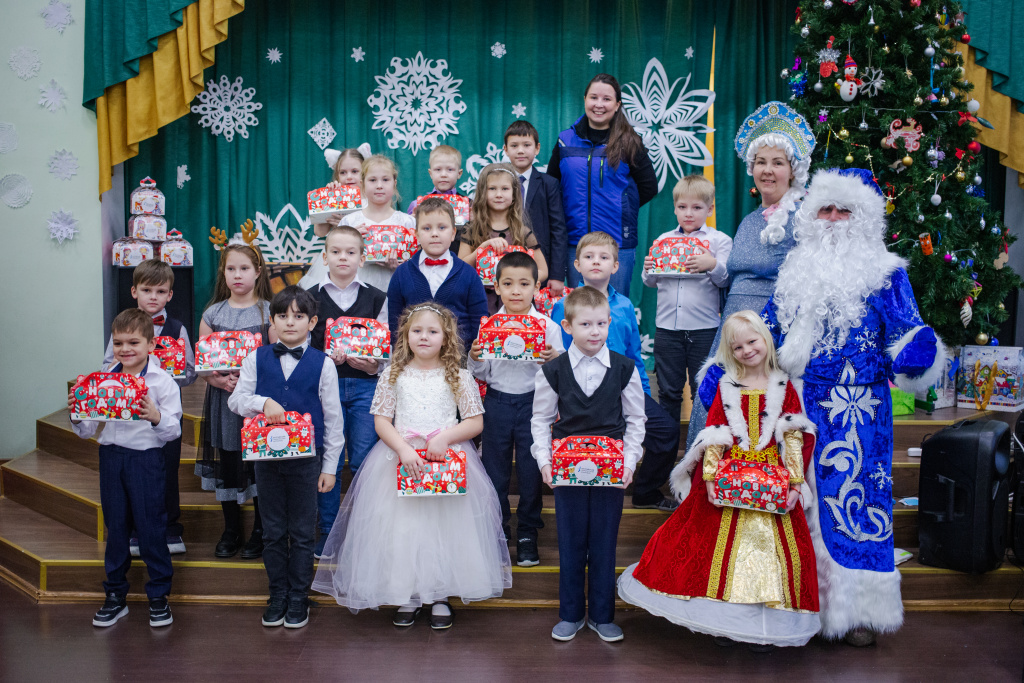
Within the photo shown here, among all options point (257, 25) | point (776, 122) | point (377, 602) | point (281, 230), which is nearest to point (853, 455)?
point (776, 122)

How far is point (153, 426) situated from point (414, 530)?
3.70 feet

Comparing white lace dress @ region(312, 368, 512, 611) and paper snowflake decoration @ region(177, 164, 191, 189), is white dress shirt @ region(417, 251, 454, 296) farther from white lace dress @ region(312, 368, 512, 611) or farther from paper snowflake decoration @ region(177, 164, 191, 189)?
paper snowflake decoration @ region(177, 164, 191, 189)

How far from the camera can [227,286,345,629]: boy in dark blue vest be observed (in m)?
3.07

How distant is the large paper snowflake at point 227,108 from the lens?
6219 millimetres

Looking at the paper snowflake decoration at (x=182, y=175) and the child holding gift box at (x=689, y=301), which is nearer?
the child holding gift box at (x=689, y=301)

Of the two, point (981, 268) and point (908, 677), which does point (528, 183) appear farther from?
point (981, 268)

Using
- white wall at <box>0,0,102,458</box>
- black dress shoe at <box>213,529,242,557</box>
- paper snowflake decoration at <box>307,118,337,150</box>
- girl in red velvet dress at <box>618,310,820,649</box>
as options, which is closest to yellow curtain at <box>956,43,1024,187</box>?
girl in red velvet dress at <box>618,310,820,649</box>

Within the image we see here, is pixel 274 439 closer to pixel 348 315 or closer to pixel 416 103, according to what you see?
pixel 348 315

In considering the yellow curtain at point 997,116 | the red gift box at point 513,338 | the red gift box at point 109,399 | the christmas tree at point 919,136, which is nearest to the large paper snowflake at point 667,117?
the christmas tree at point 919,136

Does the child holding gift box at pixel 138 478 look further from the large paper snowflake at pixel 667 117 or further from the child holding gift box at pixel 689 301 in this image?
the large paper snowflake at pixel 667 117

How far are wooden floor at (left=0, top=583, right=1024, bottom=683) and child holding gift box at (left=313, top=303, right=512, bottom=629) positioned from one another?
174 mm

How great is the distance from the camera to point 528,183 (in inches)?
157

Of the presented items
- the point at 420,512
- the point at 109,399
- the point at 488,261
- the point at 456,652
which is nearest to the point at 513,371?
the point at 488,261

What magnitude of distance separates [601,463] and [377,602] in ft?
3.45
